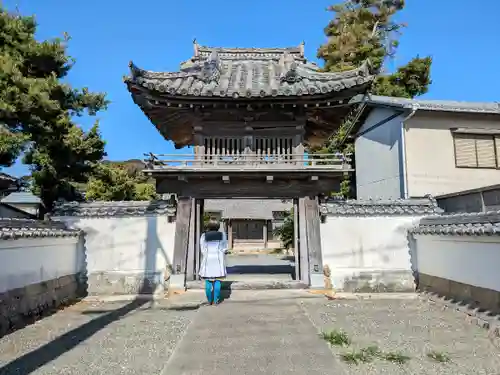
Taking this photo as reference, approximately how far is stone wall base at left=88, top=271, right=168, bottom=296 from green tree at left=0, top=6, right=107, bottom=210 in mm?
2896

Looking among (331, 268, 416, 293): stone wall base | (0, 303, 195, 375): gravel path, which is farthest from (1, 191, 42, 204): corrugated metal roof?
(331, 268, 416, 293): stone wall base

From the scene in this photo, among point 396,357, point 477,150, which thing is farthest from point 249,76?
point 396,357

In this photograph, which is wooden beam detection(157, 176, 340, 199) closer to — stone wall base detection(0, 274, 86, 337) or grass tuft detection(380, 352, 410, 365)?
stone wall base detection(0, 274, 86, 337)

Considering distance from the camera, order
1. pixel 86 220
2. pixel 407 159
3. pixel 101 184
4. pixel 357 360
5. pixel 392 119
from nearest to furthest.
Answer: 1. pixel 357 360
2. pixel 86 220
3. pixel 407 159
4. pixel 392 119
5. pixel 101 184

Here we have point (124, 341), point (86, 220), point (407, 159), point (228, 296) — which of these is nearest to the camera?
point (124, 341)

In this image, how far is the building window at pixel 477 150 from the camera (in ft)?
45.5

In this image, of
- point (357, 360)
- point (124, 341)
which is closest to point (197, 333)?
point (124, 341)

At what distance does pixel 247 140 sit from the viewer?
35.4ft

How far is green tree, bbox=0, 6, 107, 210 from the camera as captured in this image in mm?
9719

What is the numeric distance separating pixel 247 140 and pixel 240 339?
6181 millimetres

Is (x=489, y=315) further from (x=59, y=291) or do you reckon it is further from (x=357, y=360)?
(x=59, y=291)

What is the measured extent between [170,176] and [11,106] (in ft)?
14.5

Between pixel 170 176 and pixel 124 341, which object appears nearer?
pixel 124 341

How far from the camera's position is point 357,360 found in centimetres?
491
